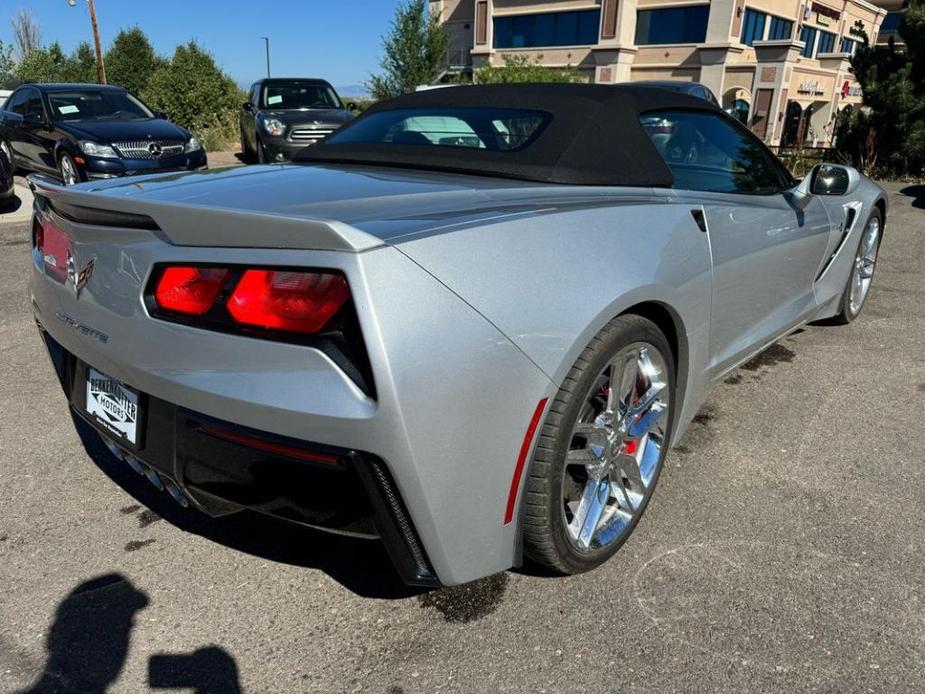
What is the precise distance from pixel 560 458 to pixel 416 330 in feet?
2.01

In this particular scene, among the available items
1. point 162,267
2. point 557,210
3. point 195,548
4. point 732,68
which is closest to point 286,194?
point 162,267

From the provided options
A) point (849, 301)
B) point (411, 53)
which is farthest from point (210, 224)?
point (411, 53)

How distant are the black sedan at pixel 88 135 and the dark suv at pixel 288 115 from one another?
1.48 m

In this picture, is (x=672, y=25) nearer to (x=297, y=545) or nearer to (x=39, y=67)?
(x=39, y=67)

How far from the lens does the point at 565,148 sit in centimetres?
246

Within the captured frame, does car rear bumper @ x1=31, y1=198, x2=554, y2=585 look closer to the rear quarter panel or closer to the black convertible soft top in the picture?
the rear quarter panel

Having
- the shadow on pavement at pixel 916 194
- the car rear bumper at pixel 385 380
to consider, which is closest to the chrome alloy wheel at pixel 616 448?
the car rear bumper at pixel 385 380

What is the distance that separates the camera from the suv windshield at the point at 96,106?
9.74 meters

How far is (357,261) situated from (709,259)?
4.88 feet

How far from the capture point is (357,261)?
1492 millimetres

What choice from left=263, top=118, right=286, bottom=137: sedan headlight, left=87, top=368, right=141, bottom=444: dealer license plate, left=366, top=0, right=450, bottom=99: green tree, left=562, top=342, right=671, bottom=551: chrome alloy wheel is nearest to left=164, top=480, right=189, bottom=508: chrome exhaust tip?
left=87, top=368, right=141, bottom=444: dealer license plate

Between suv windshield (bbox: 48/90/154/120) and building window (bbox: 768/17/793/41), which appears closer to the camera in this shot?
suv windshield (bbox: 48/90/154/120)

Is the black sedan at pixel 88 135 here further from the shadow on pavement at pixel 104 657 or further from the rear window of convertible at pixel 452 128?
the shadow on pavement at pixel 104 657

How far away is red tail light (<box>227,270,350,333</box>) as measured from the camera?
1.54 meters
